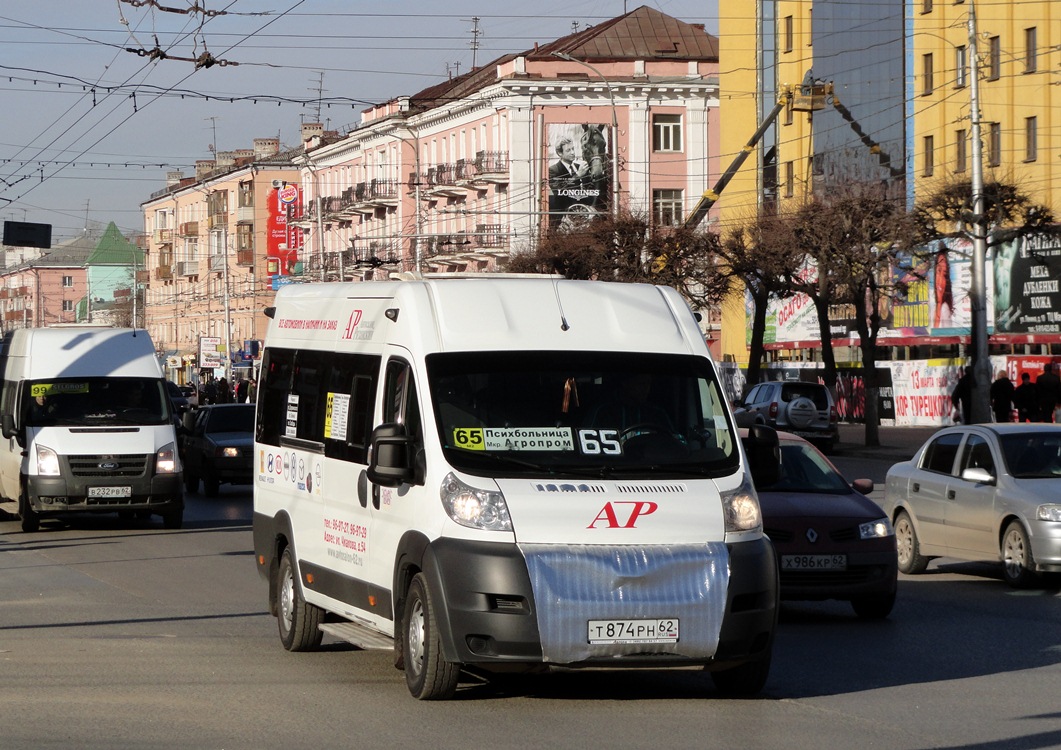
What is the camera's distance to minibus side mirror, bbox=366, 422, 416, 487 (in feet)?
31.3

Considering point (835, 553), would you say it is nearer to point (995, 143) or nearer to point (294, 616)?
point (294, 616)

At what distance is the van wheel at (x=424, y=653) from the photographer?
9398mm

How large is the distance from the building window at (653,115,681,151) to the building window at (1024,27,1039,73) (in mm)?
27569

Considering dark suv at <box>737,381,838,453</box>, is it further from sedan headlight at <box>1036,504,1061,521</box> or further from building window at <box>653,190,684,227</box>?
building window at <box>653,190,684,227</box>

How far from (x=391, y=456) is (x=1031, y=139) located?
47542mm

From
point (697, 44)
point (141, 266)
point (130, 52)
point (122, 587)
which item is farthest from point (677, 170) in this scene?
point (141, 266)

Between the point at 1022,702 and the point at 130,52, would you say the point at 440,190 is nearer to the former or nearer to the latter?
the point at 130,52

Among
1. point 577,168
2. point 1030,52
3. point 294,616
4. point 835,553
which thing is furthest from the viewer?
point 577,168

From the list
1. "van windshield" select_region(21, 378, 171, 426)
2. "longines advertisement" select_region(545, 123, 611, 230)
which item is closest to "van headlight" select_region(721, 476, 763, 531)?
"van windshield" select_region(21, 378, 171, 426)

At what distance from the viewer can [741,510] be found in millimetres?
9523

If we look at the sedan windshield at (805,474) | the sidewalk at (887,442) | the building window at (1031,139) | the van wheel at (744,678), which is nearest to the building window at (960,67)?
the building window at (1031,139)

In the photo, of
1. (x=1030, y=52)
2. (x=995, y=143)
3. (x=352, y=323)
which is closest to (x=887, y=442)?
(x=995, y=143)

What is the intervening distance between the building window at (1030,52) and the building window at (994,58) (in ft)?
3.24

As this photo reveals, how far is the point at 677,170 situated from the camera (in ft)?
263
